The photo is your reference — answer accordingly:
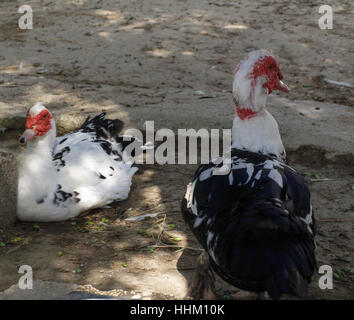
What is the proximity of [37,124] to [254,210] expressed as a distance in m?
2.54

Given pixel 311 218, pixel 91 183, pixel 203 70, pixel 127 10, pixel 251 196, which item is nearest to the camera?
pixel 251 196

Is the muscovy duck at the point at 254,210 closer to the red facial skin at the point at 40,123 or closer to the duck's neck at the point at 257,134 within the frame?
the duck's neck at the point at 257,134

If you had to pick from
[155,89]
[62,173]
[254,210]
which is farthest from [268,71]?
[155,89]

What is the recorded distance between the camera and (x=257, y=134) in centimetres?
377

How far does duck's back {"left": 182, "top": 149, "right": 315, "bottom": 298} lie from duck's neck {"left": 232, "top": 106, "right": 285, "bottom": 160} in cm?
30

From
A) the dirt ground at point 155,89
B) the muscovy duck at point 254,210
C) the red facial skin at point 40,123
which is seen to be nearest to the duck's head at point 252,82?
the muscovy duck at point 254,210

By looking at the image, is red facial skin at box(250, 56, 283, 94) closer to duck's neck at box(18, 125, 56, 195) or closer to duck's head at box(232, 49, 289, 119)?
duck's head at box(232, 49, 289, 119)

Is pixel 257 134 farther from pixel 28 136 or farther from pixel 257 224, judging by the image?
pixel 28 136

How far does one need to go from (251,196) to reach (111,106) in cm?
369

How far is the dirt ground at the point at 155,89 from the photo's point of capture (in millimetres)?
3996

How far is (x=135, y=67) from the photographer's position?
302 inches
